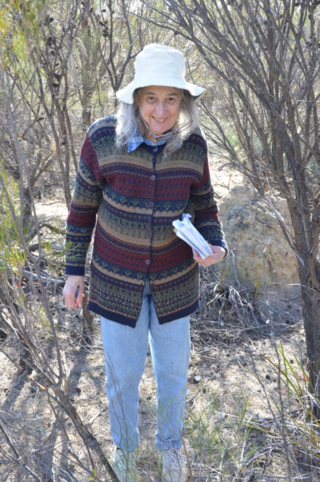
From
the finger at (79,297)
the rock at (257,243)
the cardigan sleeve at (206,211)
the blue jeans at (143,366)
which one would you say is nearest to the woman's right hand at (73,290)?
the finger at (79,297)

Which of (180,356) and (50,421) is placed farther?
(50,421)

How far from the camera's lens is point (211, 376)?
3.16 metres

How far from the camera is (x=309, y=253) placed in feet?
7.42

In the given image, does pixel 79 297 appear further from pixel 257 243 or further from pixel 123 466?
pixel 257 243

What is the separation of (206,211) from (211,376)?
1.38 meters

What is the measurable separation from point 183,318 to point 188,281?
0.17m

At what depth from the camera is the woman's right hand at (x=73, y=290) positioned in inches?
82.0

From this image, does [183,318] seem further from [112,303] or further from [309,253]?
[309,253]

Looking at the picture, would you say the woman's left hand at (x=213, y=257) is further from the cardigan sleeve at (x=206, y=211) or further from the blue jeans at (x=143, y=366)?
the blue jeans at (x=143, y=366)

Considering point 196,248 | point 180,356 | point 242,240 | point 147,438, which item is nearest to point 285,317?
point 242,240

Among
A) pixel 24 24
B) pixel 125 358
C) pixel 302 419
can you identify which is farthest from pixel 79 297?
pixel 302 419

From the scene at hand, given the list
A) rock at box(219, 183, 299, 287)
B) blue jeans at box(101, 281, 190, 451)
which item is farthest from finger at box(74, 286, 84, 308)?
rock at box(219, 183, 299, 287)

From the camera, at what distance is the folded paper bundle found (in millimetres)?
1890

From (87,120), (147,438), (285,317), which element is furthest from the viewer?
(87,120)
